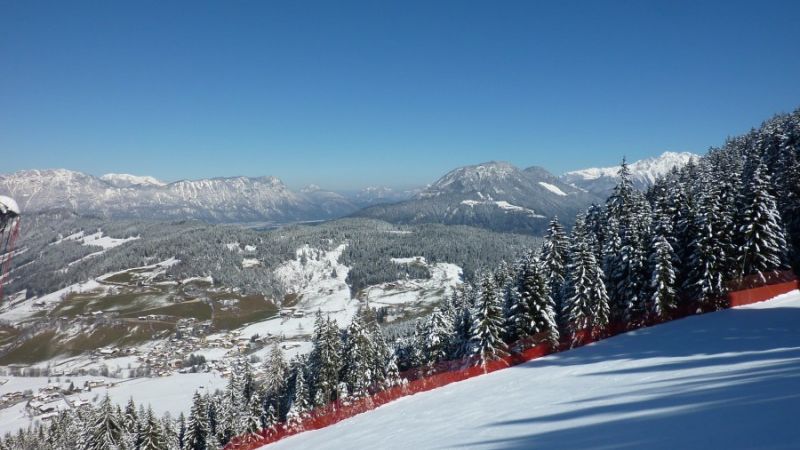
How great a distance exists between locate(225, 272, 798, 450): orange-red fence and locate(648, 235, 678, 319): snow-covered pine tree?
1.10m

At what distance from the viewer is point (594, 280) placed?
3622cm

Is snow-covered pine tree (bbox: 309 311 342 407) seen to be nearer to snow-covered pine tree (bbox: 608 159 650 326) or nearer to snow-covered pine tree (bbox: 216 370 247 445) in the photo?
snow-covered pine tree (bbox: 216 370 247 445)

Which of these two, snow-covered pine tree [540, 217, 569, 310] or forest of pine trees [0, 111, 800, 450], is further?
snow-covered pine tree [540, 217, 569, 310]

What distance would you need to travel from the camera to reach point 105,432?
43.9m

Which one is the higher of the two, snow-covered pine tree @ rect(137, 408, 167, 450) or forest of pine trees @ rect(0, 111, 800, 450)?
forest of pine trees @ rect(0, 111, 800, 450)

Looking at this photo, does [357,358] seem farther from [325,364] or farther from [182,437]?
[182,437]

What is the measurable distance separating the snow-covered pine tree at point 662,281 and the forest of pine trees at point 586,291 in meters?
0.10

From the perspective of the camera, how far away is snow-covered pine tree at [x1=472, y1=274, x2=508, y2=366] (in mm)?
36531

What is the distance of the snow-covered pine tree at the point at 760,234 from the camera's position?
34.5m

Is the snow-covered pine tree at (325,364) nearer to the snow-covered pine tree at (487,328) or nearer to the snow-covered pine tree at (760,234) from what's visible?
the snow-covered pine tree at (487,328)

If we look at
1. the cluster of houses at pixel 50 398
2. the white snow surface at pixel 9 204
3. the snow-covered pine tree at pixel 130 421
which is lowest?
the cluster of houses at pixel 50 398

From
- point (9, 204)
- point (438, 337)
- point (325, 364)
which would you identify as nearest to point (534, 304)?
point (438, 337)

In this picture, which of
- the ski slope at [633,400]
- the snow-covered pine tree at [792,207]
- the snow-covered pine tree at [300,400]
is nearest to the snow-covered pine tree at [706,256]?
the ski slope at [633,400]

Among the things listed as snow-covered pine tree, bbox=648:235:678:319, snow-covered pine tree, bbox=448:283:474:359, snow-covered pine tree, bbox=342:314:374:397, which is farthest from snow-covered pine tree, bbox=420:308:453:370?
snow-covered pine tree, bbox=648:235:678:319
